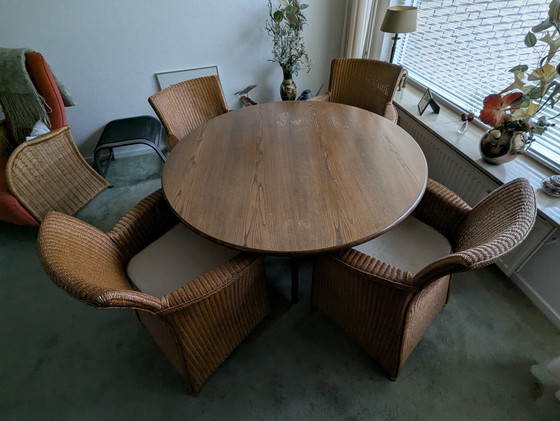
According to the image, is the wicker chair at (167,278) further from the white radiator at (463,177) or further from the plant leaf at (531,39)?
the plant leaf at (531,39)

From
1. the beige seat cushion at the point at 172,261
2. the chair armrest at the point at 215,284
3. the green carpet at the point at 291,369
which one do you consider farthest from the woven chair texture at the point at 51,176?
the chair armrest at the point at 215,284

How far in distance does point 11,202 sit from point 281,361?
1.81 metres

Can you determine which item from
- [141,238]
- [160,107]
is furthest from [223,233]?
[160,107]

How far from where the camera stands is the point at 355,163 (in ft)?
4.22

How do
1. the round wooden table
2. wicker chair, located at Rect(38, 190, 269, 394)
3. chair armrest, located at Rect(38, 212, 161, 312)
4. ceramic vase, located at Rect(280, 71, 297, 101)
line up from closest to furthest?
chair armrest, located at Rect(38, 212, 161, 312) < wicker chair, located at Rect(38, 190, 269, 394) < the round wooden table < ceramic vase, located at Rect(280, 71, 297, 101)

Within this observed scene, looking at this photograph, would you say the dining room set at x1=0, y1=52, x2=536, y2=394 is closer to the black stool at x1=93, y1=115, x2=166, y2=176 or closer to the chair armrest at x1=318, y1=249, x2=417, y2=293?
the chair armrest at x1=318, y1=249, x2=417, y2=293

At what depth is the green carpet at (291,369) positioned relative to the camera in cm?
122

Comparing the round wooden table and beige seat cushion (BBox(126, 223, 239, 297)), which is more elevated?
the round wooden table

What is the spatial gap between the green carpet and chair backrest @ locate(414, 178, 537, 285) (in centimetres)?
59

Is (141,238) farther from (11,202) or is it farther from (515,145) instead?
(515,145)

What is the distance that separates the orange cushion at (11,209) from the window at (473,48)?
2.94m

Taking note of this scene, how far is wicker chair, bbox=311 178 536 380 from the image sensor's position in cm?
85

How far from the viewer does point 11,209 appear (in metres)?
1.76

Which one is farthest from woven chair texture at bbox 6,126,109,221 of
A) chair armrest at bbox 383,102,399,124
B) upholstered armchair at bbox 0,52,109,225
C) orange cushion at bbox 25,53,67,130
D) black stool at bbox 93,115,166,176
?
chair armrest at bbox 383,102,399,124
